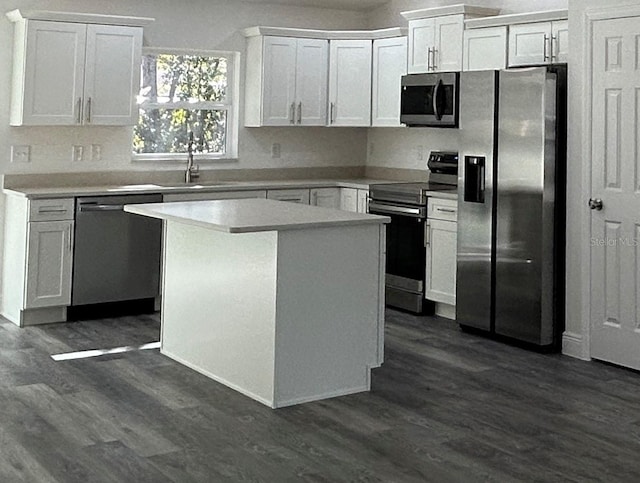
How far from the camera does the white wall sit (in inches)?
266

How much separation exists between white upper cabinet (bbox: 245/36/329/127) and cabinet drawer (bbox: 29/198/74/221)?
6.42ft

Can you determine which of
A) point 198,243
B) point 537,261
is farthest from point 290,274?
point 537,261

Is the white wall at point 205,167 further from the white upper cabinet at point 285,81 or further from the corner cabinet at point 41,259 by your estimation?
the corner cabinet at point 41,259

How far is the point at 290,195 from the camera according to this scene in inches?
295

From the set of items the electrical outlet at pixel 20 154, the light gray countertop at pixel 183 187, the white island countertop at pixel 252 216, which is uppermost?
the electrical outlet at pixel 20 154

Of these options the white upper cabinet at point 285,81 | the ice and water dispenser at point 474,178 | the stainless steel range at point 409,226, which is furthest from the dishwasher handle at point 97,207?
→ the ice and water dispenser at point 474,178

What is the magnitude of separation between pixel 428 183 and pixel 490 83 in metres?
1.55

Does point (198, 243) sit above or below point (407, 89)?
below

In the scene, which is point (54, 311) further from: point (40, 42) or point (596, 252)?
point (596, 252)

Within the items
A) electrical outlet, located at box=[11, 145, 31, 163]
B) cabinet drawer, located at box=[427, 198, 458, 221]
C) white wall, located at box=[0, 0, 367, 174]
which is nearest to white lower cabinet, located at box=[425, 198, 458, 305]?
cabinet drawer, located at box=[427, 198, 458, 221]

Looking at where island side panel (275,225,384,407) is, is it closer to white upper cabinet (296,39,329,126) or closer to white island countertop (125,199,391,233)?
white island countertop (125,199,391,233)

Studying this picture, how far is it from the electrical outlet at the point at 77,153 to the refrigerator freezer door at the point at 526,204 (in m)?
3.20

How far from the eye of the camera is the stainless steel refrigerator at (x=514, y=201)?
18.7ft

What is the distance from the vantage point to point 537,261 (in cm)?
575
